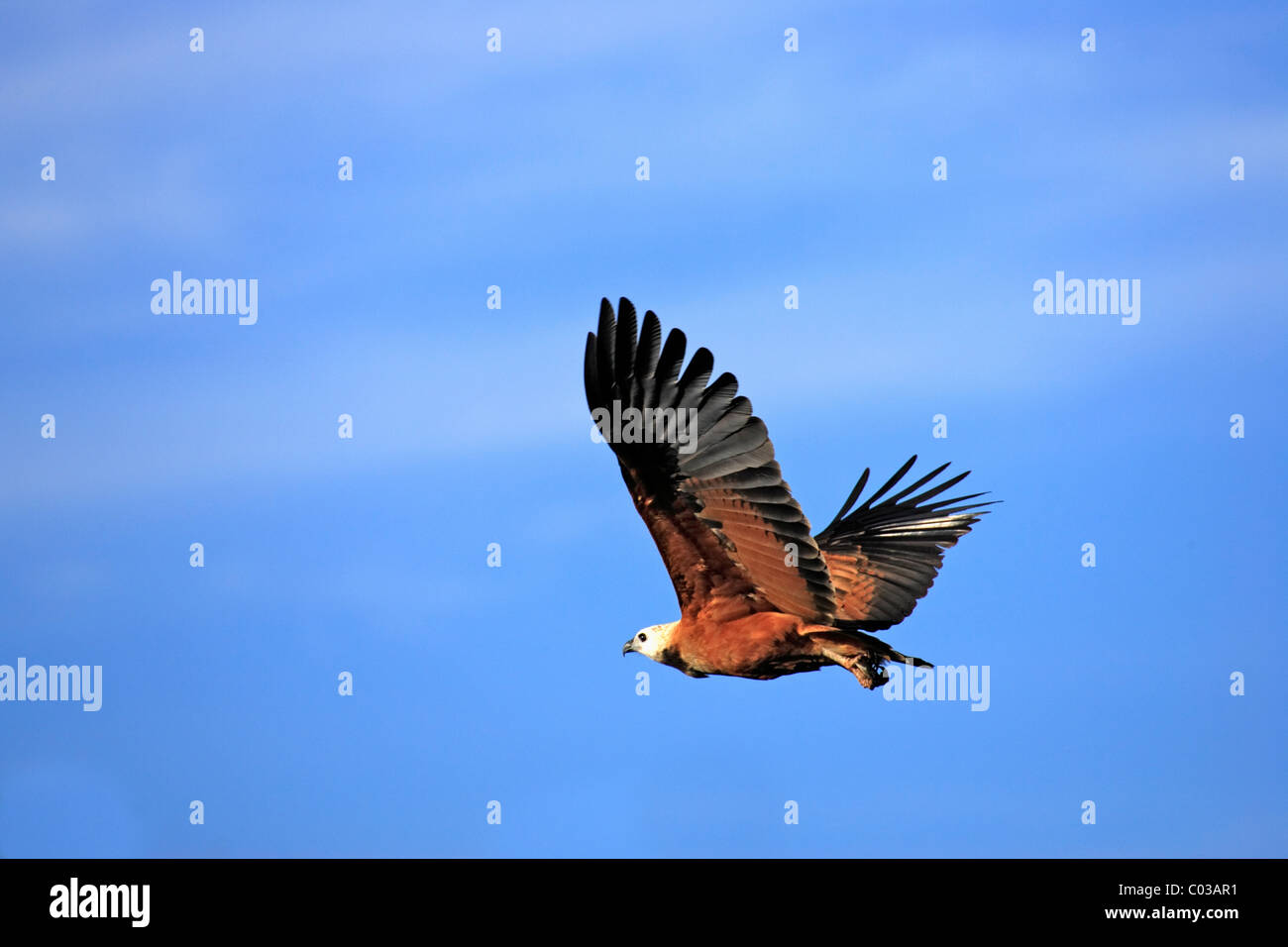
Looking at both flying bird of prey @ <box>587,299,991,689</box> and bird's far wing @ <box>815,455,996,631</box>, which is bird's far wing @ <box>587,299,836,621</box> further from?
bird's far wing @ <box>815,455,996,631</box>

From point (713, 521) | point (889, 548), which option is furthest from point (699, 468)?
point (889, 548)

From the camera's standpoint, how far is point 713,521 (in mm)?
16703

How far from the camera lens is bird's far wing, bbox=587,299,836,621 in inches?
623

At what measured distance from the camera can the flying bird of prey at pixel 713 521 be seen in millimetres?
15883

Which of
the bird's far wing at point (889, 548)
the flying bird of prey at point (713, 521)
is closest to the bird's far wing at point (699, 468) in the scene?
the flying bird of prey at point (713, 521)

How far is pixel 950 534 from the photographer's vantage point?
20891 millimetres

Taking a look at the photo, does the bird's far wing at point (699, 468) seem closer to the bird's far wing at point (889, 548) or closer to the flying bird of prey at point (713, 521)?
the flying bird of prey at point (713, 521)

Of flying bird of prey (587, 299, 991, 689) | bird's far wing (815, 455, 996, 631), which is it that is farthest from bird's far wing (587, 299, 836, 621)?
bird's far wing (815, 455, 996, 631)

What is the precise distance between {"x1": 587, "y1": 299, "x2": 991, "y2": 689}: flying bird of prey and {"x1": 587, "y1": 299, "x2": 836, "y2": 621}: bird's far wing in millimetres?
13

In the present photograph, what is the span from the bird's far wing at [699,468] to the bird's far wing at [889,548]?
198cm

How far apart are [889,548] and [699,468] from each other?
5.48 metres
